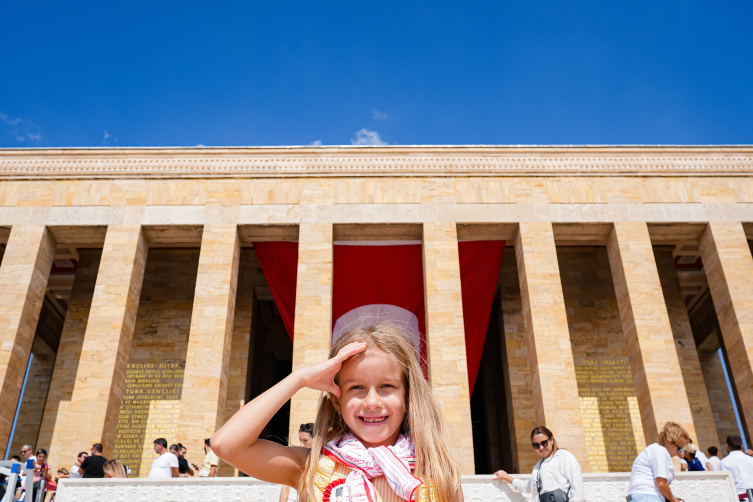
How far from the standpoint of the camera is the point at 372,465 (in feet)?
5.13

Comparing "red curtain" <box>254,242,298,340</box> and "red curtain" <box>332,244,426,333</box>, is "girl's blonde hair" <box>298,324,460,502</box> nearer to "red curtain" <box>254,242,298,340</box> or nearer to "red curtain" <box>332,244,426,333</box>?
"red curtain" <box>254,242,298,340</box>

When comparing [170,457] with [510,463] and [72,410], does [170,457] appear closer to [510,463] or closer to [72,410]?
[72,410]

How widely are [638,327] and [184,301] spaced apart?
10.4 m

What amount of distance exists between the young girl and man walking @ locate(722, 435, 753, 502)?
6630 millimetres

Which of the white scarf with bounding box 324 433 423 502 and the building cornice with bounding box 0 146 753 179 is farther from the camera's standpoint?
the building cornice with bounding box 0 146 753 179

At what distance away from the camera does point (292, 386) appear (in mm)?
1601

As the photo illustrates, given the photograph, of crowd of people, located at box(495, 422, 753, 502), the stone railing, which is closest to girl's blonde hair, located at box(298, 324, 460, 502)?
crowd of people, located at box(495, 422, 753, 502)

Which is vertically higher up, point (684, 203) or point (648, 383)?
point (684, 203)

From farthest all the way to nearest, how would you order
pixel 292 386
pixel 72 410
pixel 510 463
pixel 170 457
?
pixel 510 463
pixel 72 410
pixel 170 457
pixel 292 386

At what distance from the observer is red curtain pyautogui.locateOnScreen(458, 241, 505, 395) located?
13.3m

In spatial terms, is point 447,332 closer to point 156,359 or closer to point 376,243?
point 376,243

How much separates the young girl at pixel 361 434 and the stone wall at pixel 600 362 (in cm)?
1283

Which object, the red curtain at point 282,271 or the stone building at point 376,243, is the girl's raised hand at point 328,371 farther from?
the red curtain at point 282,271

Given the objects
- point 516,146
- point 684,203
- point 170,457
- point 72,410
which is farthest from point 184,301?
point 684,203
